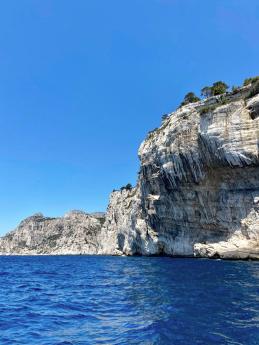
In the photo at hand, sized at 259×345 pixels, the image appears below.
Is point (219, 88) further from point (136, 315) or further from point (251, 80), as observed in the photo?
point (136, 315)

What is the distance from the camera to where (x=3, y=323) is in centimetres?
1464

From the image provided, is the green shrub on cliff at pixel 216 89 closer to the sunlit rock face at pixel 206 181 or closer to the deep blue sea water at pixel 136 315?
the sunlit rock face at pixel 206 181

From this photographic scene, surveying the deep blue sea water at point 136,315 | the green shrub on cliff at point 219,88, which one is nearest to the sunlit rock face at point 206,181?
the green shrub on cliff at point 219,88

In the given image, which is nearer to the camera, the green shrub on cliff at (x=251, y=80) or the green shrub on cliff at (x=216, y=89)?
the green shrub on cliff at (x=251, y=80)

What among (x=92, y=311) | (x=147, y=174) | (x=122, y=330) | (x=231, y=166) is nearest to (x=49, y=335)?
(x=122, y=330)

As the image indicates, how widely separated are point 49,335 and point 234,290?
11.6m

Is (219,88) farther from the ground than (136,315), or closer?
farther from the ground

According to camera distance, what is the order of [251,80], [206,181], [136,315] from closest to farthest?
[136,315] → [206,181] → [251,80]

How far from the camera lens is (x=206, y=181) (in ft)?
203

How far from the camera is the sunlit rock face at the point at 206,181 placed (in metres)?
53.5

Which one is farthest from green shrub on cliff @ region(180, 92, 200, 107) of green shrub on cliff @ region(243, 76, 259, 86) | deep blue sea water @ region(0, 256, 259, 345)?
deep blue sea water @ region(0, 256, 259, 345)

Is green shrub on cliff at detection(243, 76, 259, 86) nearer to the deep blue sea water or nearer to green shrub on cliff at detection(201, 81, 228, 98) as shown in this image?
green shrub on cliff at detection(201, 81, 228, 98)

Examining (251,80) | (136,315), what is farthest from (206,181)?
(136,315)

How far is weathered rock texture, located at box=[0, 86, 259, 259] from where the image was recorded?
2106 inches
